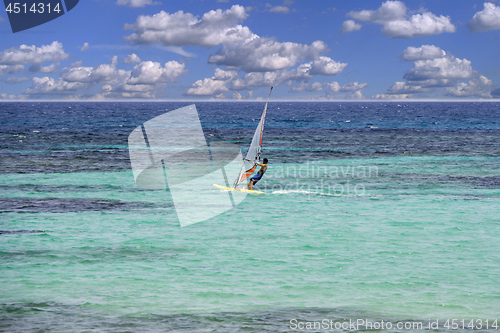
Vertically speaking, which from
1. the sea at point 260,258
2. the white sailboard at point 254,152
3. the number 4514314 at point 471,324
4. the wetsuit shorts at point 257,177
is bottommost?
the number 4514314 at point 471,324

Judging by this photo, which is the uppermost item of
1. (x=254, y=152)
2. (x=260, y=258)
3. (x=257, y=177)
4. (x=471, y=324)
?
(x=254, y=152)

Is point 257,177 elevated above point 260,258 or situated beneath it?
elevated above

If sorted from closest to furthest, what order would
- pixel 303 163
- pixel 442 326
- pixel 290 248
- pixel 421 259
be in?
pixel 442 326
pixel 421 259
pixel 290 248
pixel 303 163

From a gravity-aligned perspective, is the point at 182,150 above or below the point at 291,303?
above

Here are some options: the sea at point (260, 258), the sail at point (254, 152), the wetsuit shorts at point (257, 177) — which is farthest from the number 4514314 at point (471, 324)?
the wetsuit shorts at point (257, 177)

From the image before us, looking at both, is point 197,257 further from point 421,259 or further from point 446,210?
point 446,210

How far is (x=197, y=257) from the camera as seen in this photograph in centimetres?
1820

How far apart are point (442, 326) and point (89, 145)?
5626cm

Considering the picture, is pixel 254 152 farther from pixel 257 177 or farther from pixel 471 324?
pixel 471 324

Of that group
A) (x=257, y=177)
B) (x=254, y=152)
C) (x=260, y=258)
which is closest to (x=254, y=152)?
(x=254, y=152)

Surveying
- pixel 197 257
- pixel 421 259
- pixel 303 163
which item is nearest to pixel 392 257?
pixel 421 259

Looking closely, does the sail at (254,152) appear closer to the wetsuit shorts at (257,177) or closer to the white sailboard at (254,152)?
the white sailboard at (254,152)

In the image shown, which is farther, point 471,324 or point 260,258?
point 260,258

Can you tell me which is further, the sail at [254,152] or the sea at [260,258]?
the sail at [254,152]
